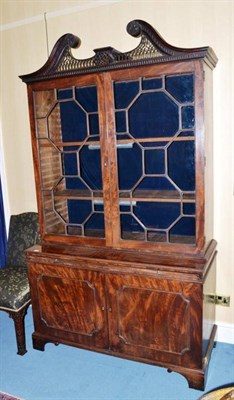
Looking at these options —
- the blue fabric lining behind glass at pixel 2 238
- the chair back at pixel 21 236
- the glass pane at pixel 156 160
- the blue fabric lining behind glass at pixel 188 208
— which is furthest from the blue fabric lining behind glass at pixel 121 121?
the blue fabric lining behind glass at pixel 2 238

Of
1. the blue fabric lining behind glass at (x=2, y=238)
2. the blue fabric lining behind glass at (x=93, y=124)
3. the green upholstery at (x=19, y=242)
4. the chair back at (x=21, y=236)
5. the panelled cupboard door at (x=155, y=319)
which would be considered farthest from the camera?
the blue fabric lining behind glass at (x=2, y=238)

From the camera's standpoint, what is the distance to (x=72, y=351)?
2445mm

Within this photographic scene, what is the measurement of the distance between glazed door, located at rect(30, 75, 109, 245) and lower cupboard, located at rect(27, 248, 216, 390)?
0.24 m

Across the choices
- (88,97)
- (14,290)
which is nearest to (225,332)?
(14,290)

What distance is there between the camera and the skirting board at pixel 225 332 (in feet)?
8.00

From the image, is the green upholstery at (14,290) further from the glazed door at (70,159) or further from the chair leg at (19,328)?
the glazed door at (70,159)

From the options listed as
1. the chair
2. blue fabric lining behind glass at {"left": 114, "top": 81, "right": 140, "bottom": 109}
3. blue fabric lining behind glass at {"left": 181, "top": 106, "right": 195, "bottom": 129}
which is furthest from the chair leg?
blue fabric lining behind glass at {"left": 181, "top": 106, "right": 195, "bottom": 129}

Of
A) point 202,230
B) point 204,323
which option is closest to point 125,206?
point 202,230

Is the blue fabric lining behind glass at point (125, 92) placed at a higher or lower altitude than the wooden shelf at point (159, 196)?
higher

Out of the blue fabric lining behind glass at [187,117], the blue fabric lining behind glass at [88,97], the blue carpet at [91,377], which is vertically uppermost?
the blue fabric lining behind glass at [88,97]

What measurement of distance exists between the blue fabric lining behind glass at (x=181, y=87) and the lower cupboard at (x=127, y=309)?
104 centimetres

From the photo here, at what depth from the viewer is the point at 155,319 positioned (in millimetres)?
2021

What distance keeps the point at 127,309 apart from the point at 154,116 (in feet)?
4.12

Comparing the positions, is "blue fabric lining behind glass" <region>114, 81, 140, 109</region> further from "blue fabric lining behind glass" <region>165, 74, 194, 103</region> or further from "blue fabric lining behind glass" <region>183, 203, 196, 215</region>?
"blue fabric lining behind glass" <region>183, 203, 196, 215</region>
